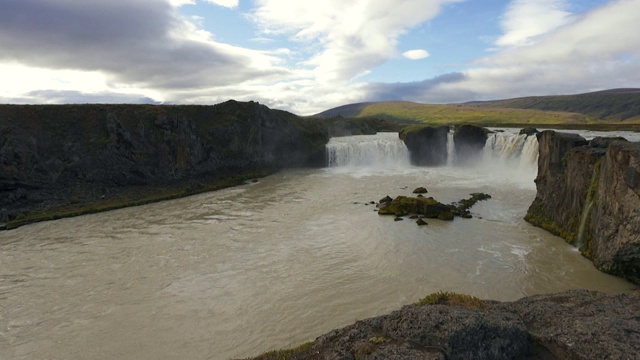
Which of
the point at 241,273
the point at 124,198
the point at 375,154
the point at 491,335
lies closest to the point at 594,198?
the point at 491,335

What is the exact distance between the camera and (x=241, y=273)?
19.9 meters

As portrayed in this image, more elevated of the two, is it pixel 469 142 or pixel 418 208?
pixel 469 142

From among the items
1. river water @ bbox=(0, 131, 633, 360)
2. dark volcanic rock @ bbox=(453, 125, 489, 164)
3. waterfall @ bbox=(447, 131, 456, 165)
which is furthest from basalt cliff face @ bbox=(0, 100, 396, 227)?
dark volcanic rock @ bbox=(453, 125, 489, 164)

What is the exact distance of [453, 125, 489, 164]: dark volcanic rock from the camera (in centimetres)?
5953

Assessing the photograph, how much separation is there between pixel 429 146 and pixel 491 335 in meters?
58.7

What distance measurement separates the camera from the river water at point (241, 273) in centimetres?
1449

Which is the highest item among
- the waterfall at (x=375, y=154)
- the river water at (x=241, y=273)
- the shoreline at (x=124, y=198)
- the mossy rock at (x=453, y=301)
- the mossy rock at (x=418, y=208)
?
the waterfall at (x=375, y=154)

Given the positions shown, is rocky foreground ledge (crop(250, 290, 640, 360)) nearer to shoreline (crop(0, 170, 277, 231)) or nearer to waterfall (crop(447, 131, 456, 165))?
shoreline (crop(0, 170, 277, 231))

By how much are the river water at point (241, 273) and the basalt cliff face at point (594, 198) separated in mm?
1019

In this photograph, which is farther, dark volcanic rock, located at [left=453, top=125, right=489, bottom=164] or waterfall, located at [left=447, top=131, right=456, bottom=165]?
waterfall, located at [left=447, top=131, right=456, bottom=165]

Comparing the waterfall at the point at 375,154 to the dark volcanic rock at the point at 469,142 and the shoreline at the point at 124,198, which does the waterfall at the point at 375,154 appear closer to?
the dark volcanic rock at the point at 469,142

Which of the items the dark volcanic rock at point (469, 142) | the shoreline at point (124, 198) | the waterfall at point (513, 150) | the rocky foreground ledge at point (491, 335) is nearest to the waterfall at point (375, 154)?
the dark volcanic rock at point (469, 142)

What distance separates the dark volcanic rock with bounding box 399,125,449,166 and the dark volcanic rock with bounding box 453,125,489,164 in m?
2.40

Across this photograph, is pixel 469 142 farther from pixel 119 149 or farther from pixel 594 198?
pixel 119 149
